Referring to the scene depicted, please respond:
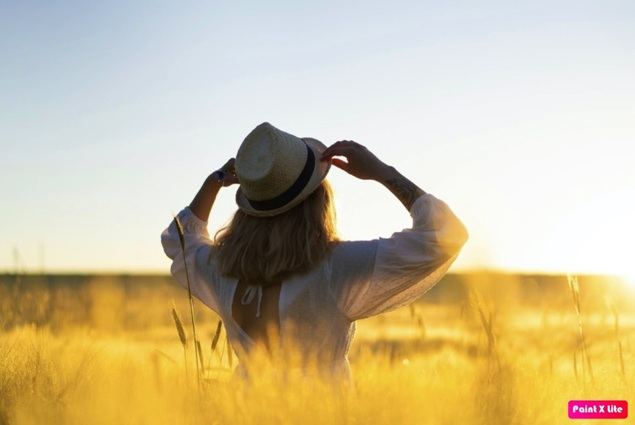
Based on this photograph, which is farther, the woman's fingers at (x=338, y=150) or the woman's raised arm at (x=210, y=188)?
the woman's raised arm at (x=210, y=188)

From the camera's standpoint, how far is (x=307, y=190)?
3057 millimetres

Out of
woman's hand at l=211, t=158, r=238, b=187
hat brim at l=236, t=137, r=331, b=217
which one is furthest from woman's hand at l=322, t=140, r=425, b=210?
woman's hand at l=211, t=158, r=238, b=187

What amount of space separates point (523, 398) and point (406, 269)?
780mm

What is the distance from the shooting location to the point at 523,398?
213 cm

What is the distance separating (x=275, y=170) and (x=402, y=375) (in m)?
0.92

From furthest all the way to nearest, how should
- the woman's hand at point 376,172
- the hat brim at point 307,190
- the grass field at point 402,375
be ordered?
the hat brim at point 307,190
the woman's hand at point 376,172
the grass field at point 402,375

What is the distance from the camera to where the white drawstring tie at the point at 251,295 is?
2982mm

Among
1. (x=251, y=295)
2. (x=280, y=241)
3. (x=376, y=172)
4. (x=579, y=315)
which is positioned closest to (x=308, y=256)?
(x=280, y=241)

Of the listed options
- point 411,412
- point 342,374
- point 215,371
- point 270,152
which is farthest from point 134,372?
point 411,412

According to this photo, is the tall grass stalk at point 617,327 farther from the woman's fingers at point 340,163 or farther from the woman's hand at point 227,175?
the woman's hand at point 227,175

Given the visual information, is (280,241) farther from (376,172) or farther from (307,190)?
(376,172)

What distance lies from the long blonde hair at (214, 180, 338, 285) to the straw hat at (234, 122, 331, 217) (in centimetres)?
4

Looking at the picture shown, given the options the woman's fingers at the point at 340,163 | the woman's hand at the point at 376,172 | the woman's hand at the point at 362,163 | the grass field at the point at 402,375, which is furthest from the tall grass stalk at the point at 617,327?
the woman's fingers at the point at 340,163

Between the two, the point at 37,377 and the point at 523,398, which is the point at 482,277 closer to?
the point at 523,398
